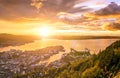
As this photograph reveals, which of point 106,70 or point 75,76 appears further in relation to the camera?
point 75,76

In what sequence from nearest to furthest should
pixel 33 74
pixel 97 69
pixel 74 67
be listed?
pixel 97 69
pixel 74 67
pixel 33 74

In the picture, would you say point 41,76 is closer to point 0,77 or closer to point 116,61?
point 0,77

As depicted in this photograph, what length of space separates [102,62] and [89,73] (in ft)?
30.1

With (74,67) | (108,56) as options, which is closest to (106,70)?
(108,56)

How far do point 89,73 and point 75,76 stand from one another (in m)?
8.33

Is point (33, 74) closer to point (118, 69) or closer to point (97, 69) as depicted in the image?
point (97, 69)

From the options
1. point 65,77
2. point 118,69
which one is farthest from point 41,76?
point 118,69

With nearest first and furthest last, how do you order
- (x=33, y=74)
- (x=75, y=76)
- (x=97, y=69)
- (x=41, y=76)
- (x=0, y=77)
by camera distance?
(x=97, y=69)
(x=75, y=76)
(x=41, y=76)
(x=33, y=74)
(x=0, y=77)

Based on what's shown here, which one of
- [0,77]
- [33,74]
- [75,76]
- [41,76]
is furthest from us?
[0,77]

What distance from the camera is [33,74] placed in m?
158

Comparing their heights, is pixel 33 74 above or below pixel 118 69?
below

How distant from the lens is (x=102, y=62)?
107062 millimetres

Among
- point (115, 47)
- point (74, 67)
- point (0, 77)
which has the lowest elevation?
point (0, 77)

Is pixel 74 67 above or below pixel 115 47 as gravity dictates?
below
